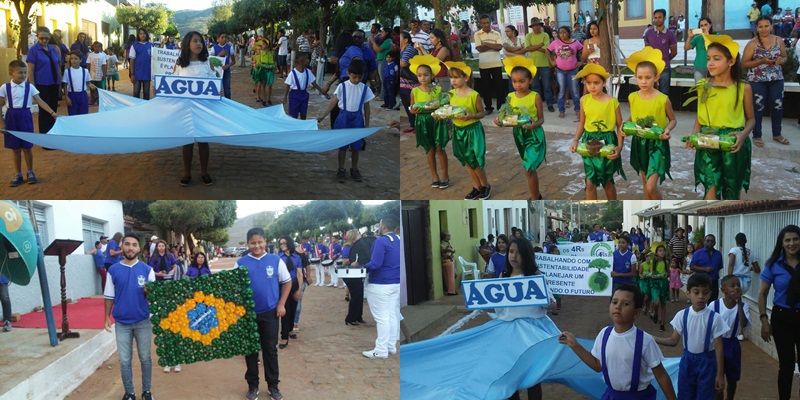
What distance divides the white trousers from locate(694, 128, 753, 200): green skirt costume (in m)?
2.77

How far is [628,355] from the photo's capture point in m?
3.99

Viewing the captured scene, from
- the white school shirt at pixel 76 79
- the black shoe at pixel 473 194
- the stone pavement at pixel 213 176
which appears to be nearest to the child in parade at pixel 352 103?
the stone pavement at pixel 213 176

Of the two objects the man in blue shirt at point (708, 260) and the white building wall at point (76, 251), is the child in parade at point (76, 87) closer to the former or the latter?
the white building wall at point (76, 251)

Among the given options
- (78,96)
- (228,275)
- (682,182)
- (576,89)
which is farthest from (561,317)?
(78,96)

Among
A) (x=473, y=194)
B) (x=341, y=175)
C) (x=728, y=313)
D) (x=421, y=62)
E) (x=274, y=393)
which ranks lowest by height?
(x=274, y=393)

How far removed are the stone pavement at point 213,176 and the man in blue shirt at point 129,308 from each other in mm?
1943

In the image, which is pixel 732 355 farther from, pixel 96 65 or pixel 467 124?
pixel 96 65

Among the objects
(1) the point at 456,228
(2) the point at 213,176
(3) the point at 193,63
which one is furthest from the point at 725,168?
(3) the point at 193,63

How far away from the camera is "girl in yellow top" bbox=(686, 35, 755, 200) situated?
548cm

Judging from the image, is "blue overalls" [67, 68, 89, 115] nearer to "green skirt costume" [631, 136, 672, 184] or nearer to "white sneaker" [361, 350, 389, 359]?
"white sneaker" [361, 350, 389, 359]

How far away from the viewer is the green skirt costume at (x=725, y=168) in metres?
5.61

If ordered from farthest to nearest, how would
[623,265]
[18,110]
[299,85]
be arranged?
[299,85], [18,110], [623,265]

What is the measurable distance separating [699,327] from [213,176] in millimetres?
5103

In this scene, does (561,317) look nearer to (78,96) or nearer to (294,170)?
(294,170)
